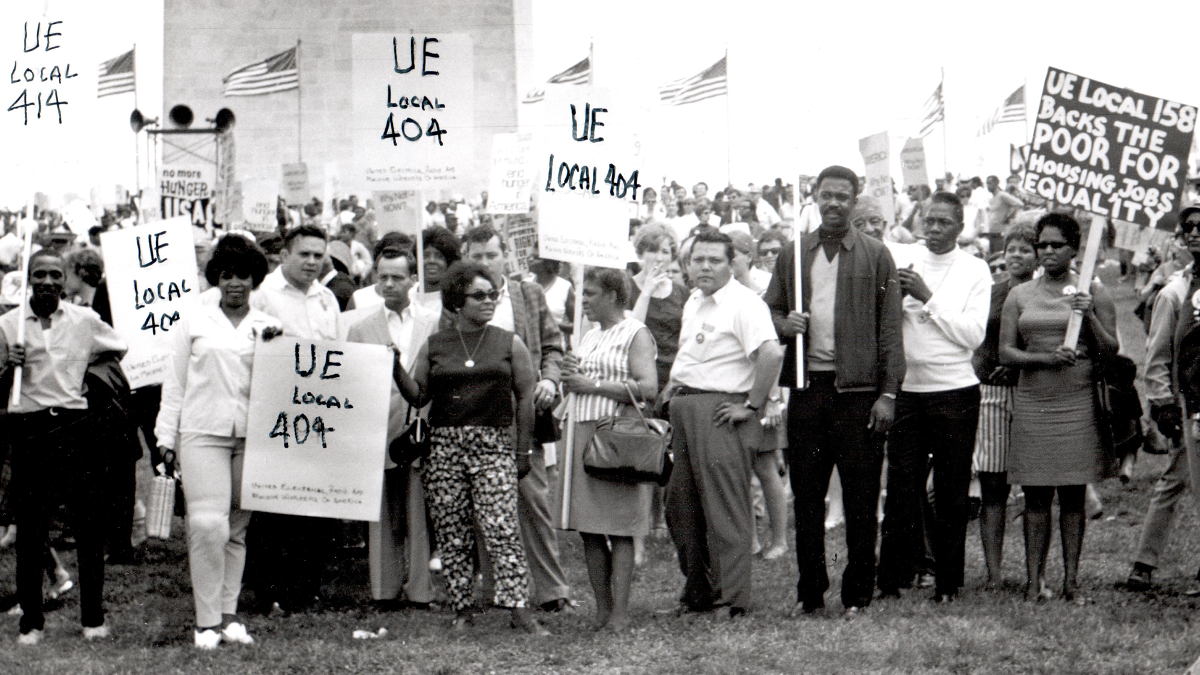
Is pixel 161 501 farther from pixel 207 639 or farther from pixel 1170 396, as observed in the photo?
pixel 1170 396

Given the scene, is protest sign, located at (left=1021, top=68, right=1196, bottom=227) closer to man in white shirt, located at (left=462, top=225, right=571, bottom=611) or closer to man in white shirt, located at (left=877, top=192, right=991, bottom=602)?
man in white shirt, located at (left=877, top=192, right=991, bottom=602)

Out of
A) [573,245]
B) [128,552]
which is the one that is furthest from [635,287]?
[128,552]

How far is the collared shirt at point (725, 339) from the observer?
8.08 meters

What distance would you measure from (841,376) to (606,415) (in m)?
1.23

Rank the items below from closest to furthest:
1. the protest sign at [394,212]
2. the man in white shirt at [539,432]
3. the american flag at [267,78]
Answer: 1. the man in white shirt at [539,432]
2. the protest sign at [394,212]
3. the american flag at [267,78]

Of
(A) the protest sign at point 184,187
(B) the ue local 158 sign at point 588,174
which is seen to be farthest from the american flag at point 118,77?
(B) the ue local 158 sign at point 588,174

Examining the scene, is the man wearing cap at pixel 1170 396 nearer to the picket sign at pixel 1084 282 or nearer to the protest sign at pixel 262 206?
the picket sign at pixel 1084 282

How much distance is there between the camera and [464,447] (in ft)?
26.3

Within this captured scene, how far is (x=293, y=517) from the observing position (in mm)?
8852

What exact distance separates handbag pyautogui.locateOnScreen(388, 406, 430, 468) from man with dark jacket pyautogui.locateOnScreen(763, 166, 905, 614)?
6.24ft

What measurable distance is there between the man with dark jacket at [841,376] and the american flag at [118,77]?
19779mm

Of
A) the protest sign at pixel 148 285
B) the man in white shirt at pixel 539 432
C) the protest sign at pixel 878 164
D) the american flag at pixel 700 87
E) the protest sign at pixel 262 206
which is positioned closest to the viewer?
the man in white shirt at pixel 539 432

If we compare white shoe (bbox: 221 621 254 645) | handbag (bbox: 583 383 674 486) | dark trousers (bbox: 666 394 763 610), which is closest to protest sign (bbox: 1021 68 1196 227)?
dark trousers (bbox: 666 394 763 610)

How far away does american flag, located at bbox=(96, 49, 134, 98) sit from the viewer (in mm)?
25938
